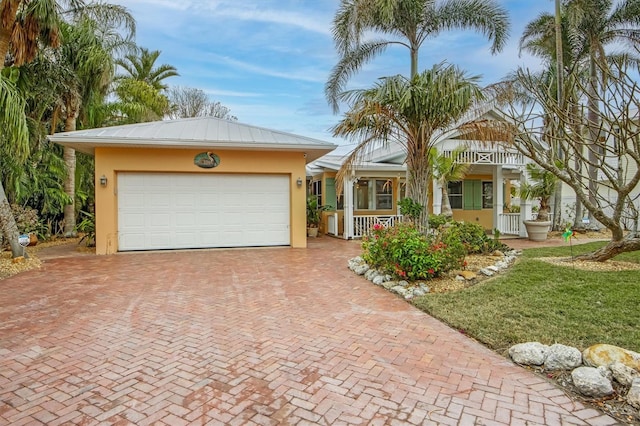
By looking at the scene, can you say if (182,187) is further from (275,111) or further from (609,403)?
(275,111)

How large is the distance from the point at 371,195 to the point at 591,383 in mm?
13251

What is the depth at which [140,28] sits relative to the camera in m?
14.5

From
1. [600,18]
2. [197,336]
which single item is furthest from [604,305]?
[600,18]

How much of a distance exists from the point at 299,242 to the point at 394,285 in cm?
582

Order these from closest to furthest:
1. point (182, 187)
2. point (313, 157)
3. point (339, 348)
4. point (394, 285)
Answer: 1. point (339, 348)
2. point (394, 285)
3. point (182, 187)
4. point (313, 157)

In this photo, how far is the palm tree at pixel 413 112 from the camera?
757 cm

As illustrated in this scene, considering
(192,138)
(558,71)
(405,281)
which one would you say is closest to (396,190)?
(558,71)

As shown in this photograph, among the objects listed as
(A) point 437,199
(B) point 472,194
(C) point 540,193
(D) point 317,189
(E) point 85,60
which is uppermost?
(E) point 85,60

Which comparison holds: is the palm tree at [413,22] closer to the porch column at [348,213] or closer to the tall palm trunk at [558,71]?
the tall palm trunk at [558,71]

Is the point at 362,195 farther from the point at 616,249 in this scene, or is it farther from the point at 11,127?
the point at 11,127

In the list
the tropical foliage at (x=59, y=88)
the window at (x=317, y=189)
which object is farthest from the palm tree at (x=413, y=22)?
the tropical foliage at (x=59, y=88)

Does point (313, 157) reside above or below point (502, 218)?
above

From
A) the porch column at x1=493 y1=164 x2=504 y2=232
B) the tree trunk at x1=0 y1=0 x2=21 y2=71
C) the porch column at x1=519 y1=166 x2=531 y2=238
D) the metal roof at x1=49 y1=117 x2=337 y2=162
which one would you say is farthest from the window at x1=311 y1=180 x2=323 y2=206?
the tree trunk at x1=0 y1=0 x2=21 y2=71

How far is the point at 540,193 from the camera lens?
12922 millimetres
